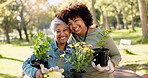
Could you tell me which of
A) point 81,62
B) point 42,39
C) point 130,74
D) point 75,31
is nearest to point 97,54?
point 81,62

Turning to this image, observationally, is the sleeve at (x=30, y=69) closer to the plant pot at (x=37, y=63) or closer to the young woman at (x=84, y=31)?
the plant pot at (x=37, y=63)

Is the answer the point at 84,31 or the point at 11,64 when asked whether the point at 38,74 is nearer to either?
the point at 84,31

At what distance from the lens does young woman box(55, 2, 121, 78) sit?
2.13 m

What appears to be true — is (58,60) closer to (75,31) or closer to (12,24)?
(75,31)

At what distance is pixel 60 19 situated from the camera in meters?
2.17

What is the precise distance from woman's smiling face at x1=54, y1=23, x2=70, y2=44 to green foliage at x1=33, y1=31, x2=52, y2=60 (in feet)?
0.76

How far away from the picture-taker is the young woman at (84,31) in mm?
2129

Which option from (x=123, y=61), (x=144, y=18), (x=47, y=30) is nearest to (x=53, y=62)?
(x=47, y=30)

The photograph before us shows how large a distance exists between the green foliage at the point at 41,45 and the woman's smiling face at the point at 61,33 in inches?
9.1

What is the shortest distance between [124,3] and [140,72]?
72.0 feet

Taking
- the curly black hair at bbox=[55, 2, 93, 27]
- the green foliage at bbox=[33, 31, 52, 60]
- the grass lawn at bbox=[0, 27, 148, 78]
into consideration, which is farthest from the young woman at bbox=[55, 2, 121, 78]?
the grass lawn at bbox=[0, 27, 148, 78]

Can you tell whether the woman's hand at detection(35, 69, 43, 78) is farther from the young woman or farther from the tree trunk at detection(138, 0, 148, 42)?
the tree trunk at detection(138, 0, 148, 42)

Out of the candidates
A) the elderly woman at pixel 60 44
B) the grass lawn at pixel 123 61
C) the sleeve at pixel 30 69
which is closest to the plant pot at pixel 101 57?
the elderly woman at pixel 60 44

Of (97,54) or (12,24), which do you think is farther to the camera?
(12,24)
